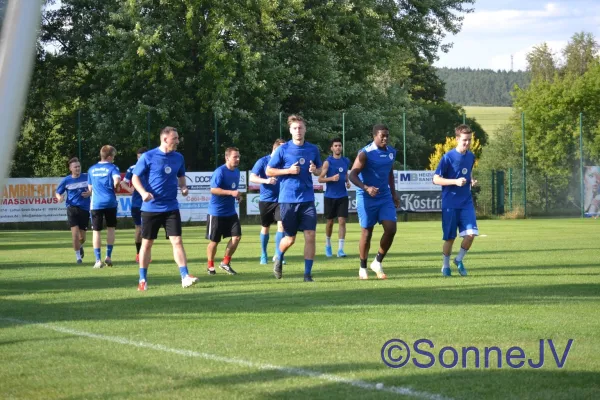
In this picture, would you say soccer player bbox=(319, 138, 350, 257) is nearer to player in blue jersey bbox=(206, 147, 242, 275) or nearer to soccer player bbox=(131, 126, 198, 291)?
player in blue jersey bbox=(206, 147, 242, 275)

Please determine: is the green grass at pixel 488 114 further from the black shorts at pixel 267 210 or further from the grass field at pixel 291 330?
the grass field at pixel 291 330

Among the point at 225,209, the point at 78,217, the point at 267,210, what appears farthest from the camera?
the point at 78,217

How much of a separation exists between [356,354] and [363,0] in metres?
39.6

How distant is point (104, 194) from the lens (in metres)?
17.0

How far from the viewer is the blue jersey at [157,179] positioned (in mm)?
11992

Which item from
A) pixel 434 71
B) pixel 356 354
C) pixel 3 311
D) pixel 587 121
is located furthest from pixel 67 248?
pixel 434 71

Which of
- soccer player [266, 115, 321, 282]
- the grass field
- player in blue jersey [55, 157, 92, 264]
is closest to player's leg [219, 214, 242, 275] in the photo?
the grass field

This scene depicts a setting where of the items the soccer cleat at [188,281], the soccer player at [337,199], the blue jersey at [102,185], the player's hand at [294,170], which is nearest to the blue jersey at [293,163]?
the player's hand at [294,170]

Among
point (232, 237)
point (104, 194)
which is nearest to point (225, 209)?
point (232, 237)

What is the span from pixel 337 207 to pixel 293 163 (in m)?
6.02

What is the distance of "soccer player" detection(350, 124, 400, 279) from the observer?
13078mm

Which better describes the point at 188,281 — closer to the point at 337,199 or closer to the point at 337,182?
the point at 337,199

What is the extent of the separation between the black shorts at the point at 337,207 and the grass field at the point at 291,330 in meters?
2.97

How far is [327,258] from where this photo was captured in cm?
1794
